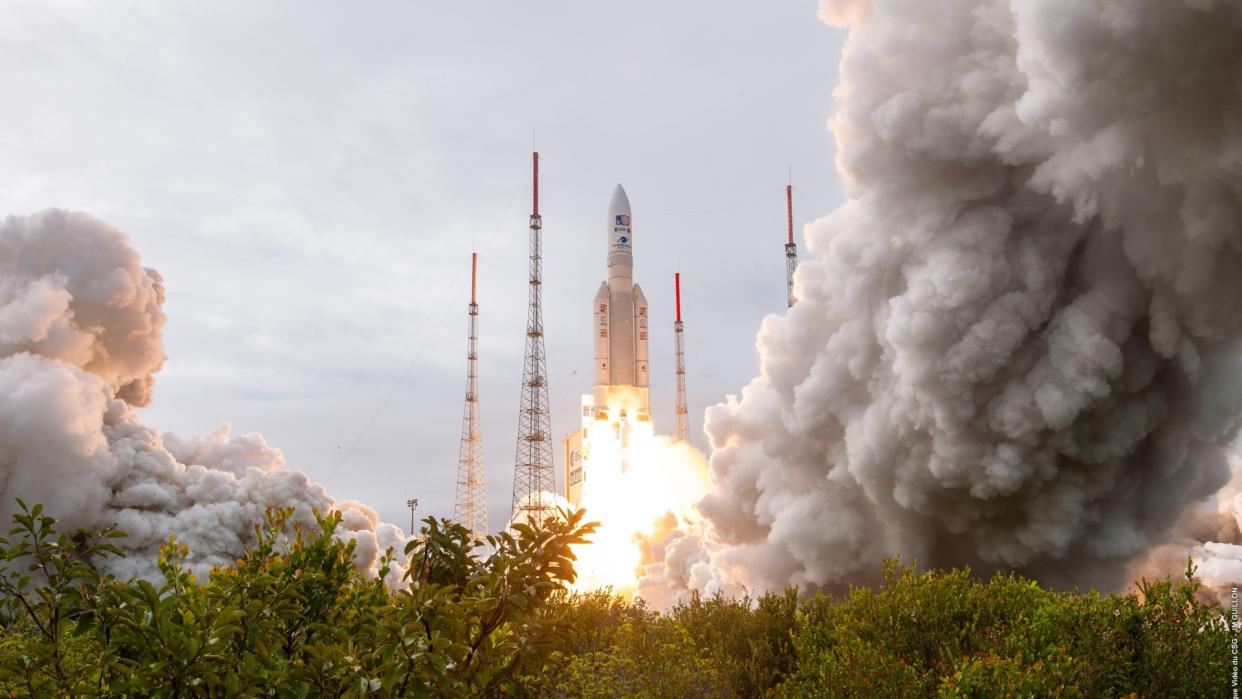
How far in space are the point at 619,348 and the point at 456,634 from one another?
1586 inches

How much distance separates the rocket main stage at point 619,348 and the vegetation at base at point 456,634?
30.4 metres

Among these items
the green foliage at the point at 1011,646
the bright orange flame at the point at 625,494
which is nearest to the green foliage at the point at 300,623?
the green foliage at the point at 1011,646

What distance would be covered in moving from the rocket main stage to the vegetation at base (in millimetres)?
30416

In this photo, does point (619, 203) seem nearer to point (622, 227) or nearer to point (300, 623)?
point (622, 227)

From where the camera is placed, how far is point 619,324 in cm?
4475

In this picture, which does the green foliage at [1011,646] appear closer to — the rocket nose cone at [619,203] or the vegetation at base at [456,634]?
the vegetation at base at [456,634]

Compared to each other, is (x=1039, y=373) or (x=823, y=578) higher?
(x=1039, y=373)

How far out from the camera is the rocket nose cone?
150 feet

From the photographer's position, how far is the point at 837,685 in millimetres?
10914

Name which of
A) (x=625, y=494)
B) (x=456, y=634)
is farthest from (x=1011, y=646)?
(x=625, y=494)

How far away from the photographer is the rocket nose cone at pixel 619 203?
45.8m

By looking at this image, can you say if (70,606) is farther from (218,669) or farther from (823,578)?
(823,578)

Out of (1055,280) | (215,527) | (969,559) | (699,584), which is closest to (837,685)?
(1055,280)

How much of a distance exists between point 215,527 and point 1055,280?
99.5 ft
